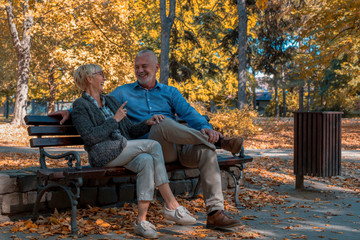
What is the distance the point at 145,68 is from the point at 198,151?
115 centimetres

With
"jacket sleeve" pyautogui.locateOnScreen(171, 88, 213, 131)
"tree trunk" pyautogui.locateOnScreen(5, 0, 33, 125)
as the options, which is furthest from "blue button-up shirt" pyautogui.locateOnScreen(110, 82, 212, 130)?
"tree trunk" pyautogui.locateOnScreen(5, 0, 33, 125)

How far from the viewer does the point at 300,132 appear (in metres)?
6.16

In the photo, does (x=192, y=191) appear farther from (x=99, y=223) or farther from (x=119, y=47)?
(x=119, y=47)

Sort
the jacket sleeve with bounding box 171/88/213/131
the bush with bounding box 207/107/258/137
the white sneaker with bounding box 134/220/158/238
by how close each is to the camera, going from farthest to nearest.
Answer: the bush with bounding box 207/107/258/137
the jacket sleeve with bounding box 171/88/213/131
the white sneaker with bounding box 134/220/158/238

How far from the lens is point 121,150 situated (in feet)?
13.2

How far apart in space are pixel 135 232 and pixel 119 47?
725 inches

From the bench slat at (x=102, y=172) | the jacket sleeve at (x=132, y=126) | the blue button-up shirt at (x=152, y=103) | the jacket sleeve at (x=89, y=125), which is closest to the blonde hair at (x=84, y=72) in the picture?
the jacket sleeve at (x=89, y=125)

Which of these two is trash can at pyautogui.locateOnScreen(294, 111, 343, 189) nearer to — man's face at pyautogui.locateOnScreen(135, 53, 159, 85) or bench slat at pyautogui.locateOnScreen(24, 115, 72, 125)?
man's face at pyautogui.locateOnScreen(135, 53, 159, 85)

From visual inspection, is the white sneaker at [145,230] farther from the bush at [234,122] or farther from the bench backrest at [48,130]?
the bush at [234,122]

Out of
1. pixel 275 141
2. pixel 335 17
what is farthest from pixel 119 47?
pixel 335 17

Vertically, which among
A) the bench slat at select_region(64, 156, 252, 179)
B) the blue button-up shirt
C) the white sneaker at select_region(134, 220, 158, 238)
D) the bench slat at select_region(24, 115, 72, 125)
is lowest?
the white sneaker at select_region(134, 220, 158, 238)

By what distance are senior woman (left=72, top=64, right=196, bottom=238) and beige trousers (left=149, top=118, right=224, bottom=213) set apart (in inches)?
5.7

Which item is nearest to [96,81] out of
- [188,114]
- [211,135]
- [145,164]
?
[145,164]

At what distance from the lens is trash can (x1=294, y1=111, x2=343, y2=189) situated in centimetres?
600
